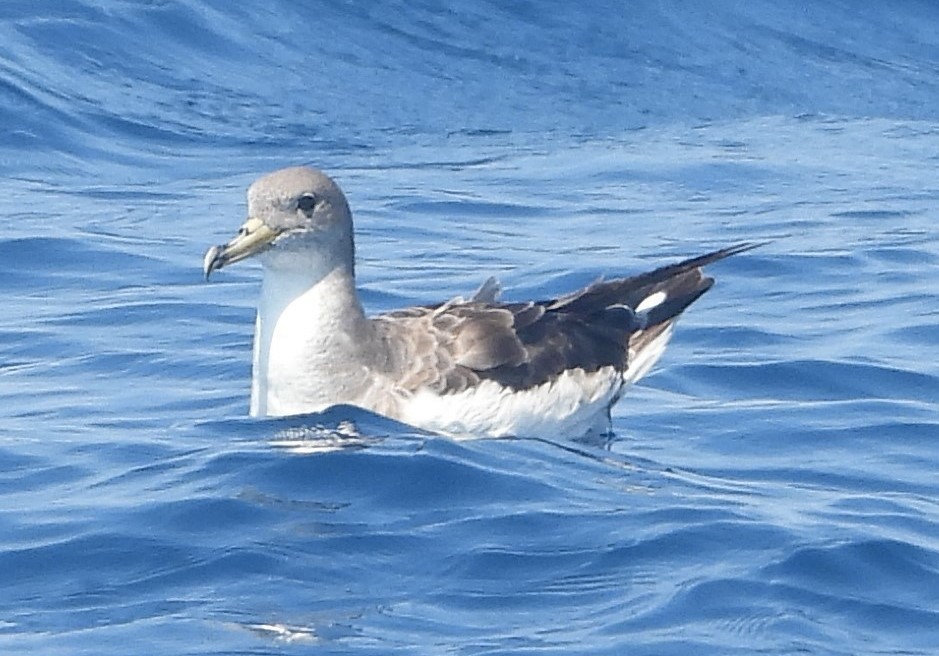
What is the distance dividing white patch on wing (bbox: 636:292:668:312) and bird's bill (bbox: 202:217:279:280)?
1.90 meters

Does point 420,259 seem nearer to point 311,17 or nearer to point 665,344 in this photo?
point 665,344

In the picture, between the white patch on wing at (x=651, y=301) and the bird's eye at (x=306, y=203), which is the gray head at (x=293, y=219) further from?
the white patch on wing at (x=651, y=301)

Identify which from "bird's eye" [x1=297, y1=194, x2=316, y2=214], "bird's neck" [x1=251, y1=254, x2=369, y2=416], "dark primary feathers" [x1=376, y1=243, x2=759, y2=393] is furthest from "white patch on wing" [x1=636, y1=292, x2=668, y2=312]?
"bird's eye" [x1=297, y1=194, x2=316, y2=214]

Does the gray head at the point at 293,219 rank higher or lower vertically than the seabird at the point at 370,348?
higher

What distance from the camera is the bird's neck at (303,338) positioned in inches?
380

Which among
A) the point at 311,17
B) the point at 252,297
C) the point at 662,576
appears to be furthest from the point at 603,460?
the point at 311,17

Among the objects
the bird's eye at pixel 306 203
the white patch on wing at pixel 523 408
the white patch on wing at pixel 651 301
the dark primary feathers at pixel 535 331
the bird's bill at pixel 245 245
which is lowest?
the white patch on wing at pixel 523 408

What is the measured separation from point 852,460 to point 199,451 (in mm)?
2647

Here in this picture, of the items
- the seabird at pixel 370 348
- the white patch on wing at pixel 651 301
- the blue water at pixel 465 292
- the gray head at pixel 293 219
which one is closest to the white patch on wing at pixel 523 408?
the seabird at pixel 370 348

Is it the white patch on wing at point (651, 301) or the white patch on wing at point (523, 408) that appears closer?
the white patch on wing at point (523, 408)

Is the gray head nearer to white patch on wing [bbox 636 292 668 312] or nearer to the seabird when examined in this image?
the seabird

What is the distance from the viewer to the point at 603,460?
31.4ft

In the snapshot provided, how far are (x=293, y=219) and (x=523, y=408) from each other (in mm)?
1210

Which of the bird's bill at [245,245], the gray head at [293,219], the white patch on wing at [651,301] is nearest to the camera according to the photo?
the bird's bill at [245,245]
